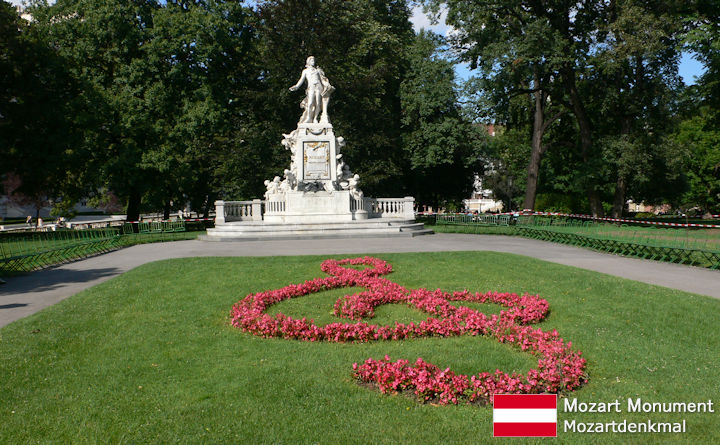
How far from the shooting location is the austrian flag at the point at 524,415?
13.1ft

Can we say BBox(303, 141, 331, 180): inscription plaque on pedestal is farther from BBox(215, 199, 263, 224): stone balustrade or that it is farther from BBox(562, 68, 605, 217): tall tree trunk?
BBox(562, 68, 605, 217): tall tree trunk

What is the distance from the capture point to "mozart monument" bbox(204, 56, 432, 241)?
21500 millimetres

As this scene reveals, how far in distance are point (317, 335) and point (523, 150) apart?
3786 cm

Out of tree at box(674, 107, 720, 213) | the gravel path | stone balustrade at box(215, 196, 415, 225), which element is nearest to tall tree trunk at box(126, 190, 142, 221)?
stone balustrade at box(215, 196, 415, 225)

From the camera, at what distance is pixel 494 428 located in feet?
13.1

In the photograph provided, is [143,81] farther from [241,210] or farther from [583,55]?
[583,55]

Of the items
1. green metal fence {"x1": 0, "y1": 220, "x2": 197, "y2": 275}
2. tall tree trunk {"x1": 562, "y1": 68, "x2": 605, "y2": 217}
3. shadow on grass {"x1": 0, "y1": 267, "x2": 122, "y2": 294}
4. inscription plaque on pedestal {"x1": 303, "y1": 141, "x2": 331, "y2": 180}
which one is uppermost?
tall tree trunk {"x1": 562, "y1": 68, "x2": 605, "y2": 217}

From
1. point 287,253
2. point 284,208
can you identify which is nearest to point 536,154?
point 284,208

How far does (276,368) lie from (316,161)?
19.5 meters

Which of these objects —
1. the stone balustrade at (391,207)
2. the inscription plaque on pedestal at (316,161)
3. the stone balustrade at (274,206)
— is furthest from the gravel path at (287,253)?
the stone balustrade at (391,207)

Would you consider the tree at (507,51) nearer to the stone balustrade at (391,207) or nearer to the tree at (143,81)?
the stone balustrade at (391,207)

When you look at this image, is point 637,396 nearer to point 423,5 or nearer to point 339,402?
point 339,402

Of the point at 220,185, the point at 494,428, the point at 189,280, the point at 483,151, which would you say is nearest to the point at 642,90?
the point at 483,151

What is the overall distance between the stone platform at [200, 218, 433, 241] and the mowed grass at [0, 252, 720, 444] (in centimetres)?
1121
